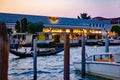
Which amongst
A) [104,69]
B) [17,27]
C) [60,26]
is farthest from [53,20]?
[104,69]

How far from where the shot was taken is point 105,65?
17.7 meters

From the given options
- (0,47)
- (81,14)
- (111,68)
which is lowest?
(111,68)

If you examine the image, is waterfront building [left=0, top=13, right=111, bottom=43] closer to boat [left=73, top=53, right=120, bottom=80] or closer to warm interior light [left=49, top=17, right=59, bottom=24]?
warm interior light [left=49, top=17, right=59, bottom=24]

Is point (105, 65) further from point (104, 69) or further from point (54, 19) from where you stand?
point (54, 19)

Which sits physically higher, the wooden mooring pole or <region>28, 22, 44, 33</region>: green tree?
<region>28, 22, 44, 33</region>: green tree

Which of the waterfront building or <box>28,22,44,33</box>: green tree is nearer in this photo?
<box>28,22,44,33</box>: green tree

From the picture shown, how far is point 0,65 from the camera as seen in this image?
473 cm

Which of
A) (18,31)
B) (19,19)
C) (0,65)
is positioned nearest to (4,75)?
(0,65)

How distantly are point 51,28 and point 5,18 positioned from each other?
13299 millimetres

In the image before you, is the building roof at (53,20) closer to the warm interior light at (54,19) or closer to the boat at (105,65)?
the warm interior light at (54,19)

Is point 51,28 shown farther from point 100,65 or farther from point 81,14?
point 100,65

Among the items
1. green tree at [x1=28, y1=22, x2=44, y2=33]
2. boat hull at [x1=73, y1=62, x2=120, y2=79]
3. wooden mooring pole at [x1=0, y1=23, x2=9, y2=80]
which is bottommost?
boat hull at [x1=73, y1=62, x2=120, y2=79]

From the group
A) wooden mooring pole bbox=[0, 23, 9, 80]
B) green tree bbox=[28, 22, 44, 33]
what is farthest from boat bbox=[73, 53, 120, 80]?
green tree bbox=[28, 22, 44, 33]

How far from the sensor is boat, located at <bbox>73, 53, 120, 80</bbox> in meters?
17.3
